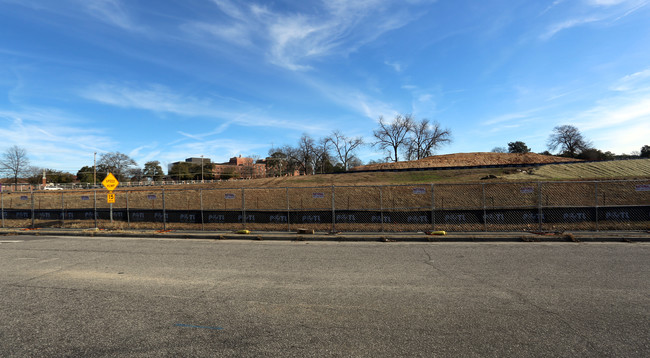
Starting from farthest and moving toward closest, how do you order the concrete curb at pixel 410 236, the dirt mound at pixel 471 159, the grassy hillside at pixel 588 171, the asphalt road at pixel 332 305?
the dirt mound at pixel 471 159
the grassy hillside at pixel 588 171
the concrete curb at pixel 410 236
the asphalt road at pixel 332 305

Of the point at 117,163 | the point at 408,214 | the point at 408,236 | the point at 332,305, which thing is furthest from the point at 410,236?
the point at 117,163

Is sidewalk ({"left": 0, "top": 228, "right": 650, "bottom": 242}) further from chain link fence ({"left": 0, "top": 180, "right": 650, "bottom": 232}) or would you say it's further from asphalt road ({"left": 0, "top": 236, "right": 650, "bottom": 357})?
asphalt road ({"left": 0, "top": 236, "right": 650, "bottom": 357})

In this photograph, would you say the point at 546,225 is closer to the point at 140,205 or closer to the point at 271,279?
the point at 271,279

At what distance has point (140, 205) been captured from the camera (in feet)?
86.3

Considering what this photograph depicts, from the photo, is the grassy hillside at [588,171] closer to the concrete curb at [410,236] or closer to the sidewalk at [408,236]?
the sidewalk at [408,236]

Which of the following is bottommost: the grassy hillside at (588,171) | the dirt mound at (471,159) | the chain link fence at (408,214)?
the chain link fence at (408,214)

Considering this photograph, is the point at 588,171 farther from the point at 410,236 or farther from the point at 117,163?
the point at 117,163

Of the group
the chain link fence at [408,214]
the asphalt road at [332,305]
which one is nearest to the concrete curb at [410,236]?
the chain link fence at [408,214]

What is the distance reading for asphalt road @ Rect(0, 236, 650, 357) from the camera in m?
3.64

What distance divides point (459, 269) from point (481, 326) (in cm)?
336

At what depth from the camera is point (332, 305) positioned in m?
4.96

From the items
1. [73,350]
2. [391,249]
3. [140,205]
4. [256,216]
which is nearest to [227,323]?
[73,350]

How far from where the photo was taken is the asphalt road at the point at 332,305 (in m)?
3.64

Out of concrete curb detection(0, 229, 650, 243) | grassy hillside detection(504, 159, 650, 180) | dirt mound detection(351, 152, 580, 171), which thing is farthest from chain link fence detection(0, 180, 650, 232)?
dirt mound detection(351, 152, 580, 171)
